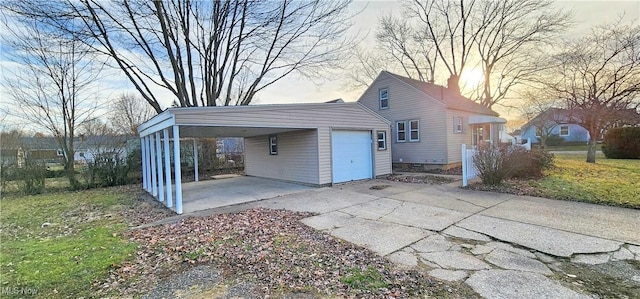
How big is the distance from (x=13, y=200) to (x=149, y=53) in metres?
8.02

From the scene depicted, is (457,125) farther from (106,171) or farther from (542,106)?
(106,171)

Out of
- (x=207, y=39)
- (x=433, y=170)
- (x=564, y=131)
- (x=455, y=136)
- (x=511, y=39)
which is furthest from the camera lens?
(x=564, y=131)

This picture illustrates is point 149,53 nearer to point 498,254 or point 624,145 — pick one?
point 498,254

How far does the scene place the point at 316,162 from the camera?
10156 mm

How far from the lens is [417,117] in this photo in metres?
15.0

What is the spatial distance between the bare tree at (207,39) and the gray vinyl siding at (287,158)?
412 centimetres

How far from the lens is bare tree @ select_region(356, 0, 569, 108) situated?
20228mm

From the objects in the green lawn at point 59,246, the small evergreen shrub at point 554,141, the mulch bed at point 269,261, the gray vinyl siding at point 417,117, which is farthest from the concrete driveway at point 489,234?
the small evergreen shrub at point 554,141

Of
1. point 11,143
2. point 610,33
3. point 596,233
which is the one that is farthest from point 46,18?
point 610,33

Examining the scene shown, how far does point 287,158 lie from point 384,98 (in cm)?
788

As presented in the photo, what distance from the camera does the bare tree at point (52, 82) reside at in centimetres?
1152

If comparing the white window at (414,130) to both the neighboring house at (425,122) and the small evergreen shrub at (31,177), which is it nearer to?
the neighboring house at (425,122)

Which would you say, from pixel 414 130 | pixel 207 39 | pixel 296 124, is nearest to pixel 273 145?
pixel 296 124

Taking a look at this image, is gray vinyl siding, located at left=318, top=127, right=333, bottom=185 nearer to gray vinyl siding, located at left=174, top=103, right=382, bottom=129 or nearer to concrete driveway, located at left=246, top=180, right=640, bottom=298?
gray vinyl siding, located at left=174, top=103, right=382, bottom=129
